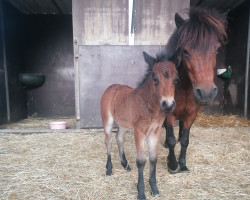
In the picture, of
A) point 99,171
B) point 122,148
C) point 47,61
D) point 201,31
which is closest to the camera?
point 201,31

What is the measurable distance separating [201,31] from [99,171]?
2.18 m

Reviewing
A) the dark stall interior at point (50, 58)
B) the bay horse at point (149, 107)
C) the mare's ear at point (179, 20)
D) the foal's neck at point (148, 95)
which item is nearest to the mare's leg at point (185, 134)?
the bay horse at point (149, 107)

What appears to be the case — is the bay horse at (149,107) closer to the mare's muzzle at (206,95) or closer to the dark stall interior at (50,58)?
the mare's muzzle at (206,95)

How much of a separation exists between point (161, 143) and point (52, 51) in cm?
564

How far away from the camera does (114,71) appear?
15.0ft

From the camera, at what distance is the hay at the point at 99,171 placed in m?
2.13

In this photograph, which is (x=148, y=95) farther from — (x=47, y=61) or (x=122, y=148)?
(x=47, y=61)

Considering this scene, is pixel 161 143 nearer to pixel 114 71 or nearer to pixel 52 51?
pixel 114 71

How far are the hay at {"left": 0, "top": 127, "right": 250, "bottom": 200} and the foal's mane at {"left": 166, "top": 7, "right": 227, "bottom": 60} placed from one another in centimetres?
152

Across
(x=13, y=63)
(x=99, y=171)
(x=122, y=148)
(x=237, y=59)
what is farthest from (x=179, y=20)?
(x=13, y=63)

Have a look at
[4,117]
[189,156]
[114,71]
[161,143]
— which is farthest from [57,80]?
[189,156]

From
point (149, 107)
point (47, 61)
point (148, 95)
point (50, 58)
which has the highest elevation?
point (50, 58)

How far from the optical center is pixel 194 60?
2082 millimetres

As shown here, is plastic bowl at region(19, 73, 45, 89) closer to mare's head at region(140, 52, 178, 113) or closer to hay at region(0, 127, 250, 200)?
hay at region(0, 127, 250, 200)
